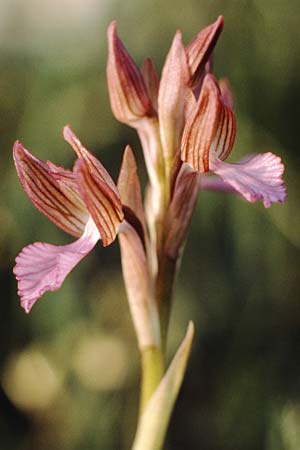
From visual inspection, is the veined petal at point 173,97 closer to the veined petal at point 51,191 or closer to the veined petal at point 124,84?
the veined petal at point 124,84

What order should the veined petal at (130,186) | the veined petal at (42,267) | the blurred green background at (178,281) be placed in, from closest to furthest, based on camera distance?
1. the veined petal at (42,267)
2. the veined petal at (130,186)
3. the blurred green background at (178,281)

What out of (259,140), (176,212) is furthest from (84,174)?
(259,140)

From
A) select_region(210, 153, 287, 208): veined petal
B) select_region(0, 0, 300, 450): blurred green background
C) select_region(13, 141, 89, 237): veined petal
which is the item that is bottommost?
select_region(0, 0, 300, 450): blurred green background

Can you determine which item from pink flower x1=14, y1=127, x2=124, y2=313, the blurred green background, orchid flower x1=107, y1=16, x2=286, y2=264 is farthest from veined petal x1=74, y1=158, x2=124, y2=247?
the blurred green background

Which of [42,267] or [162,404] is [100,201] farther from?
[162,404]

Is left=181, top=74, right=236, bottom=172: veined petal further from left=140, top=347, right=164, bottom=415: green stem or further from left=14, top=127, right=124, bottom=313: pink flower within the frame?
left=140, top=347, right=164, bottom=415: green stem

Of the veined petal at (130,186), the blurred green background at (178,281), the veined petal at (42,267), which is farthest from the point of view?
the blurred green background at (178,281)

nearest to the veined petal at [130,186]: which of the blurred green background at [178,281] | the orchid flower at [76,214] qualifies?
the orchid flower at [76,214]

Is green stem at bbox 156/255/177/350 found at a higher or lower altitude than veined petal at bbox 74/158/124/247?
lower
